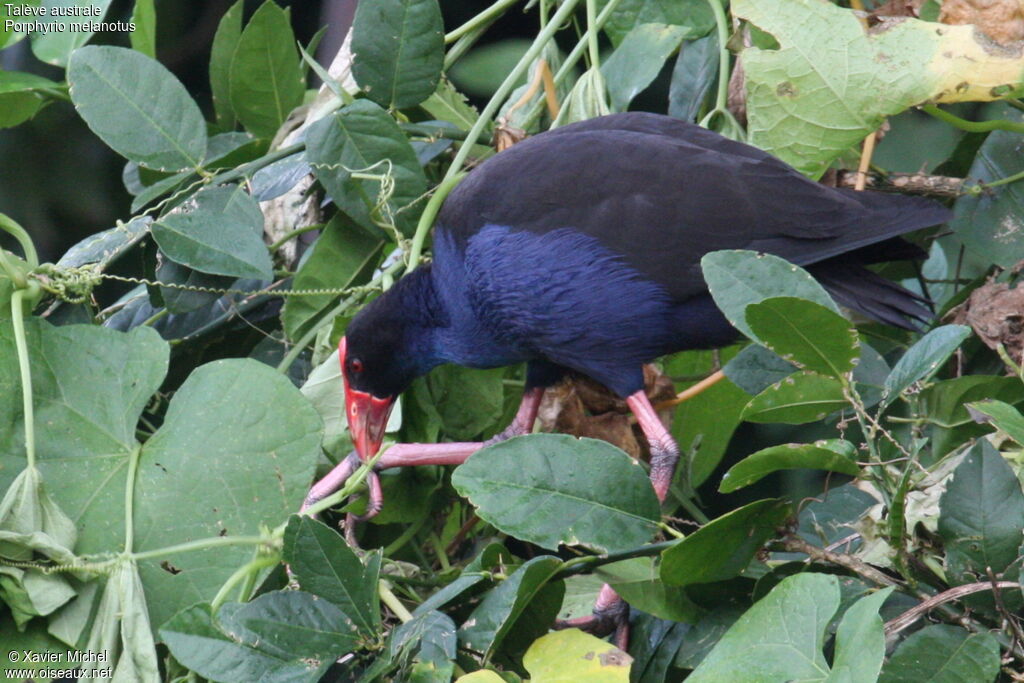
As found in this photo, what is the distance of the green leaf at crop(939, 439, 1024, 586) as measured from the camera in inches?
42.3

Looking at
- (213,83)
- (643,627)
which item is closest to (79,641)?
(643,627)

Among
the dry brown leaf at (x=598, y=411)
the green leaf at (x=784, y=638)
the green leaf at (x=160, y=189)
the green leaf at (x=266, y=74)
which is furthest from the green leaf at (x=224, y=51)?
the green leaf at (x=784, y=638)

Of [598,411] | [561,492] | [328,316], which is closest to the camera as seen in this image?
[561,492]

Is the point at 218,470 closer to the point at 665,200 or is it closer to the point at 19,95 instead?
the point at 665,200

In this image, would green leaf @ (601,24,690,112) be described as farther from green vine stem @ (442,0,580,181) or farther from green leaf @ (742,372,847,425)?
green leaf @ (742,372,847,425)

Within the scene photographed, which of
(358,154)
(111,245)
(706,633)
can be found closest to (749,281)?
(706,633)

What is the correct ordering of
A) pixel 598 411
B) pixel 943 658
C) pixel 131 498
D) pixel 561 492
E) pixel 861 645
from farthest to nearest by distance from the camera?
pixel 598 411 < pixel 131 498 < pixel 561 492 < pixel 943 658 < pixel 861 645

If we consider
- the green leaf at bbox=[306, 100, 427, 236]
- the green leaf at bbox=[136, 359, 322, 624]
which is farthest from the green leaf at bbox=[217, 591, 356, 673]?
the green leaf at bbox=[306, 100, 427, 236]

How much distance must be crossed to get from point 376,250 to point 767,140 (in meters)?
0.59

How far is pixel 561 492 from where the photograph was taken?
3.78ft

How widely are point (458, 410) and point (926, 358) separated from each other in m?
0.78

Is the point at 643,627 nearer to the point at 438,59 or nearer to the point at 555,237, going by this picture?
the point at 555,237

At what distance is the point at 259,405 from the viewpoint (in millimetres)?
1417

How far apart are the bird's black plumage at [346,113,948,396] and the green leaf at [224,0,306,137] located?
0.35 meters
